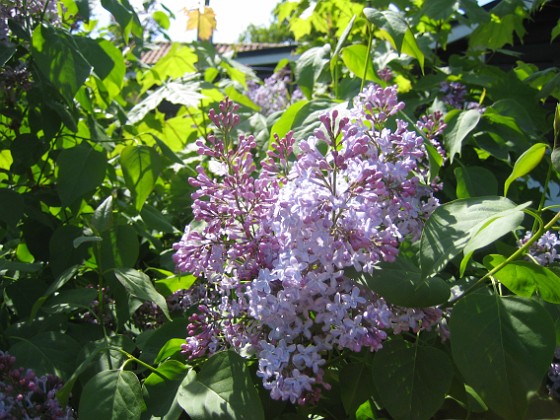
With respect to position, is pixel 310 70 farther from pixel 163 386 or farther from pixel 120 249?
pixel 163 386

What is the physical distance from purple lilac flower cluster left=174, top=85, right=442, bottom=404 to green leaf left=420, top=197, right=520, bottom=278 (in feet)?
0.19

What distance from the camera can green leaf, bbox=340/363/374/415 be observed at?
116 centimetres

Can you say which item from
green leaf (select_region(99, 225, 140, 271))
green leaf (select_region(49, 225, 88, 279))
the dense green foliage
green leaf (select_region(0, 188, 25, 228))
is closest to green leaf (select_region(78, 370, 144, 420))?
the dense green foliage

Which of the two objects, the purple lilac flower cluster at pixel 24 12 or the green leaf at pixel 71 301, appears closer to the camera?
the green leaf at pixel 71 301

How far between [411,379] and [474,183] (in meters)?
0.86

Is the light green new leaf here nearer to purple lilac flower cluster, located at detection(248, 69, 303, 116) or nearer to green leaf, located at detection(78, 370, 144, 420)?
green leaf, located at detection(78, 370, 144, 420)

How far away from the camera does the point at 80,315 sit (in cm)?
173

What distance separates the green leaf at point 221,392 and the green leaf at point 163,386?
1.6 inches

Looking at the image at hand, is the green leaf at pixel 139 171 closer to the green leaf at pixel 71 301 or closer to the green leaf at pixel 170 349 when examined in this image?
the green leaf at pixel 71 301

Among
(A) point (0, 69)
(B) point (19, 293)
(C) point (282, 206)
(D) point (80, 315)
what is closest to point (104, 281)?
(D) point (80, 315)

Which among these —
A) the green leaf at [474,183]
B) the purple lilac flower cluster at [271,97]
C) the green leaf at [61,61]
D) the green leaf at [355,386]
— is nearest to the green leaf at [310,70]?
the green leaf at [474,183]

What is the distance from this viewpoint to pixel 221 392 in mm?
1062

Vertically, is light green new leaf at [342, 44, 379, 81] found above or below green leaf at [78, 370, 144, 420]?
above

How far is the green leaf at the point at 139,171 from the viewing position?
1.67 metres
